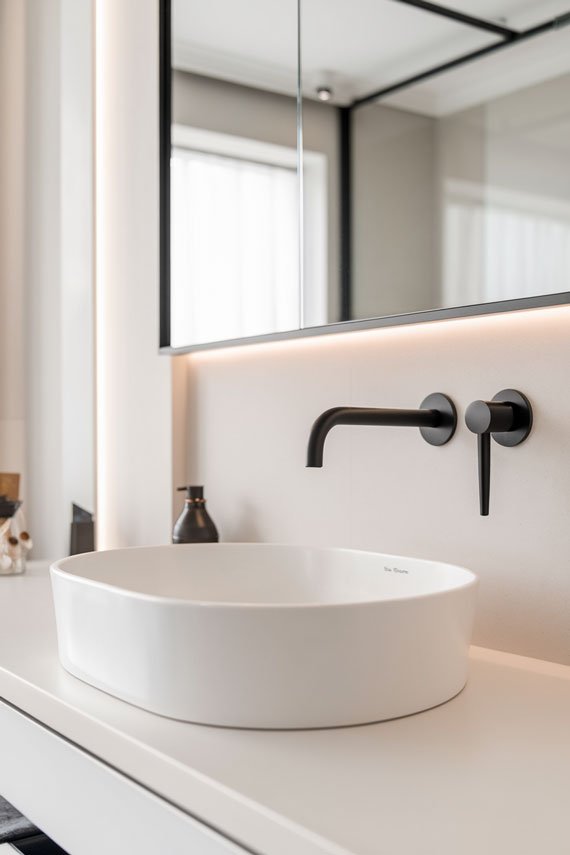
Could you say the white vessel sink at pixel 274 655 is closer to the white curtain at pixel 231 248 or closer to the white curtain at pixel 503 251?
the white curtain at pixel 503 251

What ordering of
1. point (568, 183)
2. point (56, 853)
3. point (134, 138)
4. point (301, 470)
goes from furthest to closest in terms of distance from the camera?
point (134, 138), point (301, 470), point (56, 853), point (568, 183)

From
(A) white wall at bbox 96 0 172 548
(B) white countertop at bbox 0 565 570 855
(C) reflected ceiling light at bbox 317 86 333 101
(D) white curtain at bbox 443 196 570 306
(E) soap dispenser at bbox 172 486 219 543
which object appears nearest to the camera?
(B) white countertop at bbox 0 565 570 855

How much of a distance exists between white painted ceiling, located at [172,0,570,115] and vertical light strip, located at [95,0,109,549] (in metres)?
0.31

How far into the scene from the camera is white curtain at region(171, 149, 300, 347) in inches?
54.6

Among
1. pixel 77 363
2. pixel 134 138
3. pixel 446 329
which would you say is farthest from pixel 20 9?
pixel 446 329

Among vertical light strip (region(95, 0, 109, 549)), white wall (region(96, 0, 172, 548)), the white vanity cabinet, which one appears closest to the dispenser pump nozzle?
white wall (region(96, 0, 172, 548))

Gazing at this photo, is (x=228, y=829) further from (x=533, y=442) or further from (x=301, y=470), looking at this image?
(x=301, y=470)

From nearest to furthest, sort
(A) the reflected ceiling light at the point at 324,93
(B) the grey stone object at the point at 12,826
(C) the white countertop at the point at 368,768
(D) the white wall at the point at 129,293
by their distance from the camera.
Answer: (C) the white countertop at the point at 368,768 < (B) the grey stone object at the point at 12,826 < (A) the reflected ceiling light at the point at 324,93 < (D) the white wall at the point at 129,293

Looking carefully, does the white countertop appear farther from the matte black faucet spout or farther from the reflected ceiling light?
the reflected ceiling light

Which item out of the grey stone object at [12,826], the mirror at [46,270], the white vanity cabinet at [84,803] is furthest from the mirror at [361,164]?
the grey stone object at [12,826]

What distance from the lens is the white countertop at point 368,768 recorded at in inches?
22.9

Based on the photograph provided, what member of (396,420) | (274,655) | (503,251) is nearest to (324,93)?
(503,251)

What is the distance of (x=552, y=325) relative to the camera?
1003 millimetres

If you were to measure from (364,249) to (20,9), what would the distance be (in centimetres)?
154
